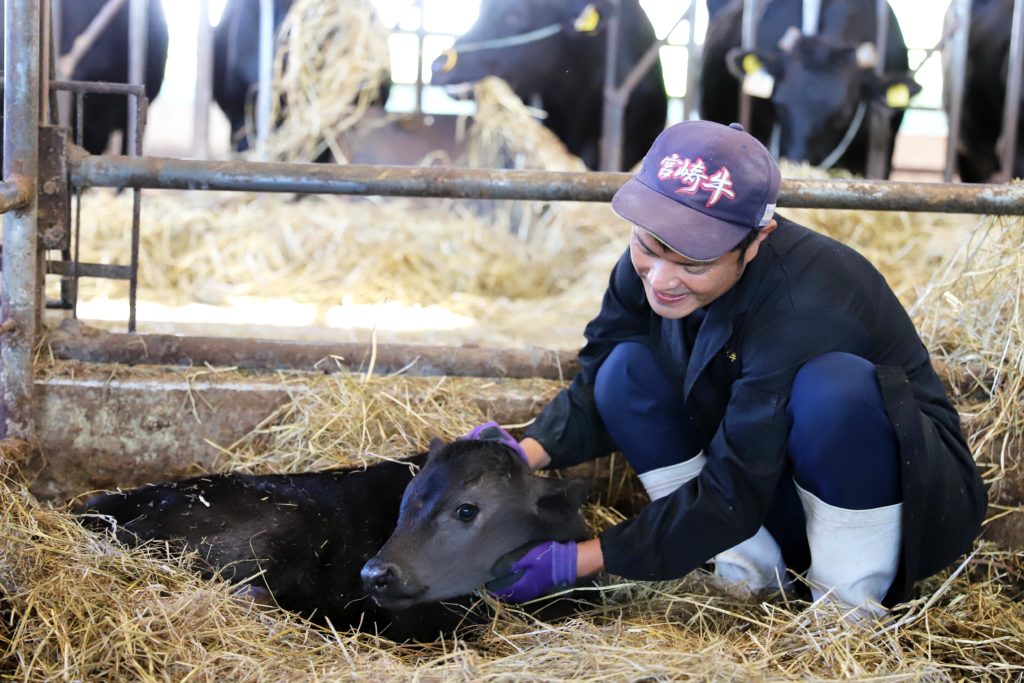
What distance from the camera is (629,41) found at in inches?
430

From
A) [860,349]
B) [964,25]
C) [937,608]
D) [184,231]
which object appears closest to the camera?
[860,349]

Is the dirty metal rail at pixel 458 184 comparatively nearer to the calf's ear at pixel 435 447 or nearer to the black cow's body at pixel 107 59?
the calf's ear at pixel 435 447

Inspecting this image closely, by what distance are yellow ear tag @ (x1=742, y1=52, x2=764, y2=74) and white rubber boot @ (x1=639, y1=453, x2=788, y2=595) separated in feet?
24.0

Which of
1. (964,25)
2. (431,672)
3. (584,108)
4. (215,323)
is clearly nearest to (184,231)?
(215,323)

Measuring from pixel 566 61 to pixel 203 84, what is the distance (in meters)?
3.51

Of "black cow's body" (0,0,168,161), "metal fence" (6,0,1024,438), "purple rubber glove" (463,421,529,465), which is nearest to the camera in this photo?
"purple rubber glove" (463,421,529,465)

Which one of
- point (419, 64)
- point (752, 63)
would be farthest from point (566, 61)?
point (752, 63)

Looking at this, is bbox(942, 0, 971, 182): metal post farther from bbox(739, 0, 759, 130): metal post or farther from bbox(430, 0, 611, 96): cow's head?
bbox(430, 0, 611, 96): cow's head

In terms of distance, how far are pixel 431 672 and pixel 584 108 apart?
896 centimetres

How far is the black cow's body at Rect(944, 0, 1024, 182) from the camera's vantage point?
443 inches

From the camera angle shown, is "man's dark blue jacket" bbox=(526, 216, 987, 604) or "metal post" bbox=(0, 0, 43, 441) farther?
"metal post" bbox=(0, 0, 43, 441)

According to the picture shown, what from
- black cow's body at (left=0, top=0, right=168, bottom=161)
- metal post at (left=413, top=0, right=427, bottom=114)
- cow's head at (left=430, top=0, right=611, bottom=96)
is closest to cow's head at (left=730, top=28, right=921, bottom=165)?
cow's head at (left=430, top=0, right=611, bottom=96)

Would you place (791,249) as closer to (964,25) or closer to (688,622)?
(688,622)

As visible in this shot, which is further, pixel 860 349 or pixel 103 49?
pixel 103 49
